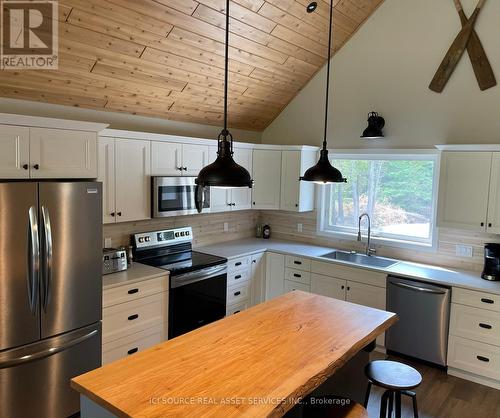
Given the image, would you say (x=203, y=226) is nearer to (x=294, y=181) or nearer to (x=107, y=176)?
(x=294, y=181)

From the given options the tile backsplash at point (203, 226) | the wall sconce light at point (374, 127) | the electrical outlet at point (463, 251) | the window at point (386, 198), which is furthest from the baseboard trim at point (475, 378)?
the tile backsplash at point (203, 226)

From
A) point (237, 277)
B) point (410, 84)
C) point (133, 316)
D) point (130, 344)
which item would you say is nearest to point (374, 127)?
point (410, 84)

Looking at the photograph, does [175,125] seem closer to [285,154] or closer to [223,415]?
[285,154]

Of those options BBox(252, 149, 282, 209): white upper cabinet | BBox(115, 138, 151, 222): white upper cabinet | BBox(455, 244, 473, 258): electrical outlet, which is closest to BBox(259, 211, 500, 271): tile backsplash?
BBox(455, 244, 473, 258): electrical outlet

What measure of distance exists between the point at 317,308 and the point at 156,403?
1.36 meters

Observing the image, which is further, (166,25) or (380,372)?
(166,25)

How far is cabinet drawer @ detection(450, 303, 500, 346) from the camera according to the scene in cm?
339

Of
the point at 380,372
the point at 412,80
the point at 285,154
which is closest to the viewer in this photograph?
the point at 380,372

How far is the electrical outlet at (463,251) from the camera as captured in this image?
3961mm

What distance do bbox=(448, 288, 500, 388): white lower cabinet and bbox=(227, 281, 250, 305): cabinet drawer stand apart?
6.91 ft

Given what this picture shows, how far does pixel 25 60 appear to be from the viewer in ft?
9.39

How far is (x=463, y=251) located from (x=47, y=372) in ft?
12.3

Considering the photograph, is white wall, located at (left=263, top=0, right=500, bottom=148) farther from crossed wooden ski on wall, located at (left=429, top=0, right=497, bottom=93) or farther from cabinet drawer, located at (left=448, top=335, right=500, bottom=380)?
cabinet drawer, located at (left=448, top=335, right=500, bottom=380)

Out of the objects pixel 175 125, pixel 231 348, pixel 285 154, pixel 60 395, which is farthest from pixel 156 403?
pixel 285 154
